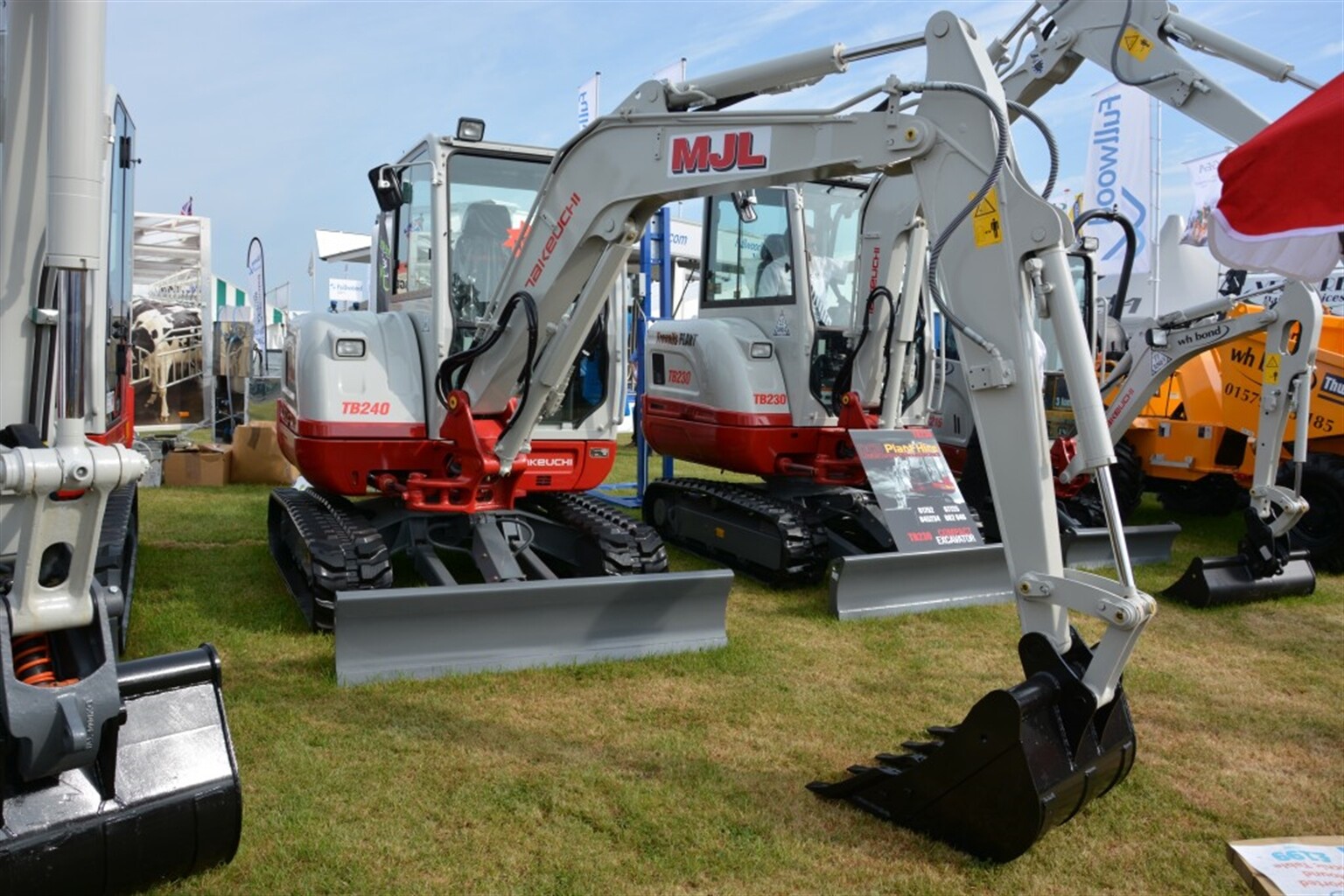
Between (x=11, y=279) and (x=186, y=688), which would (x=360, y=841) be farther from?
(x=11, y=279)

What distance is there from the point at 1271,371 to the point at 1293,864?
4.32 metres

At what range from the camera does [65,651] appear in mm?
2570

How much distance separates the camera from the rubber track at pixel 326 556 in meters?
5.09

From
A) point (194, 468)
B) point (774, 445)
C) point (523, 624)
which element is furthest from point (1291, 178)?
point (194, 468)

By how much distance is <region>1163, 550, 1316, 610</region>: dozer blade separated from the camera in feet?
21.6

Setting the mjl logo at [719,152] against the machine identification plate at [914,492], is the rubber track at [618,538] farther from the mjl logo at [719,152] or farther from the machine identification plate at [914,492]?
the mjl logo at [719,152]

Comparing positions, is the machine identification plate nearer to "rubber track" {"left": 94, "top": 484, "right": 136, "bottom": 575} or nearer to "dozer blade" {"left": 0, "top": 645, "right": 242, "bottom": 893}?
"rubber track" {"left": 94, "top": 484, "right": 136, "bottom": 575}

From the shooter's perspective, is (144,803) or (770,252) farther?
(770,252)

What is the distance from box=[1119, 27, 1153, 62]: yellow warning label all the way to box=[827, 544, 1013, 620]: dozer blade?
10.2 ft

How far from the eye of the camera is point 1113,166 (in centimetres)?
1670

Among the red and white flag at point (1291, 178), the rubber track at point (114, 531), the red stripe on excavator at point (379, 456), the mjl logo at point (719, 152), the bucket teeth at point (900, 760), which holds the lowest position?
the bucket teeth at point (900, 760)

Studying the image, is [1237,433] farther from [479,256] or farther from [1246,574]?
[479,256]

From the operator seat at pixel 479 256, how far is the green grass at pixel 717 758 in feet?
6.36

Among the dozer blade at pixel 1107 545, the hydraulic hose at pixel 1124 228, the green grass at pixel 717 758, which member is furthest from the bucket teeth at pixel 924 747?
the hydraulic hose at pixel 1124 228
